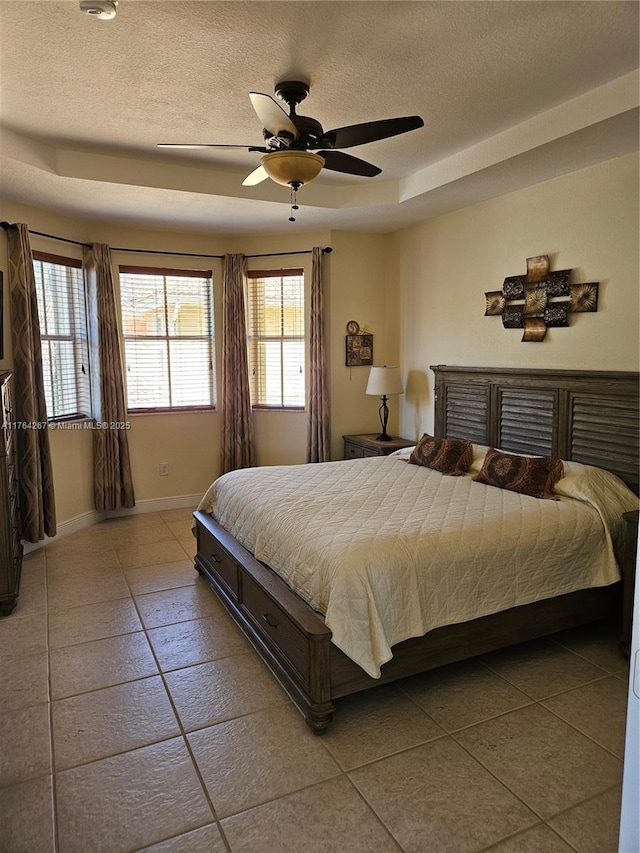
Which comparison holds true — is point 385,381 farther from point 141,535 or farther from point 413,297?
point 141,535

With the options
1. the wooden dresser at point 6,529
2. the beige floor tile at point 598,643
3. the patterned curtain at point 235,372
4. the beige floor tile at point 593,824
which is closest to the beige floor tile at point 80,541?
the wooden dresser at point 6,529

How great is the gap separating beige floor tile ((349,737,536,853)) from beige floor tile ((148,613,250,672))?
1.07 metres

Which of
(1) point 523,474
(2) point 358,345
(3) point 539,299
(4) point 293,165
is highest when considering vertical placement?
(4) point 293,165

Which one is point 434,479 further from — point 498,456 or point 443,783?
point 443,783

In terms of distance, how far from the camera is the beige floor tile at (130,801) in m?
1.83

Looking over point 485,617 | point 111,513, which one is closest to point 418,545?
point 485,617

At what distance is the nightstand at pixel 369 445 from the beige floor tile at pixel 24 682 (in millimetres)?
2962

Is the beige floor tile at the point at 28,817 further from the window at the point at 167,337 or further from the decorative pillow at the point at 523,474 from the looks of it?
the window at the point at 167,337

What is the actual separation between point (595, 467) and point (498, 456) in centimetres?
56

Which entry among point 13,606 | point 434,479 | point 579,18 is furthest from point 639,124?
point 13,606

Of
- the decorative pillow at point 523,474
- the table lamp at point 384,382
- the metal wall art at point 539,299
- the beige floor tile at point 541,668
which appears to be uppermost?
the metal wall art at point 539,299

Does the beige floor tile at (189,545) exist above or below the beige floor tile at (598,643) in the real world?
above

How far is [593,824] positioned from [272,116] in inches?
111

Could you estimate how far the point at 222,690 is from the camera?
261cm
